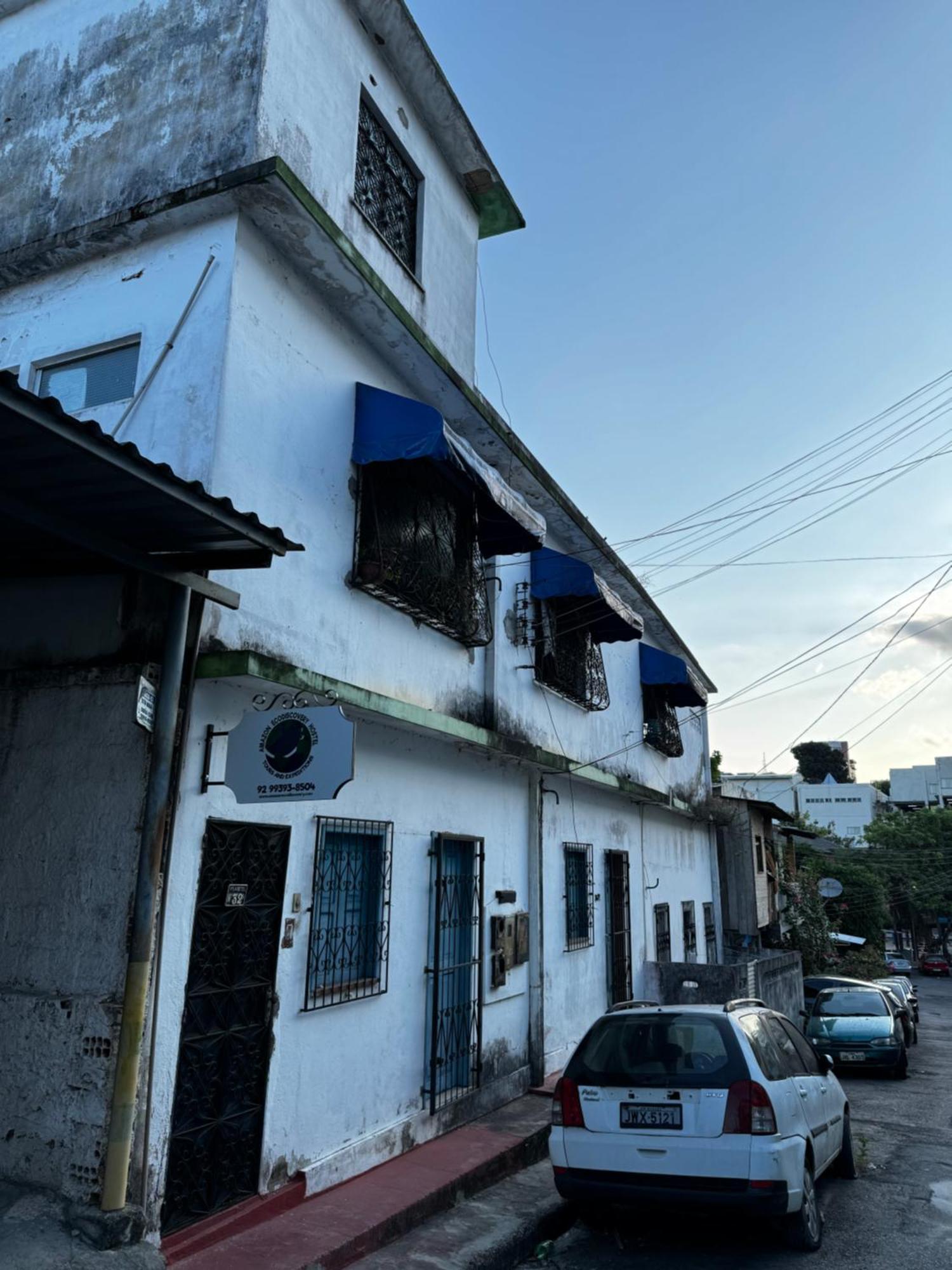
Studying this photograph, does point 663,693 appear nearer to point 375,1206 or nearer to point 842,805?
point 375,1206

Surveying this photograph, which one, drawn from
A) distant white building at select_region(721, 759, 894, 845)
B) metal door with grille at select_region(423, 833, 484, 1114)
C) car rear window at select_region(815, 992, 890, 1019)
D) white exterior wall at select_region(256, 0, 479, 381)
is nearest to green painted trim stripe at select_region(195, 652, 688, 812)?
metal door with grille at select_region(423, 833, 484, 1114)

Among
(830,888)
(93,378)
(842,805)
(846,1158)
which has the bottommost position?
(846,1158)

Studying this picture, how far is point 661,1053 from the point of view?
582 cm

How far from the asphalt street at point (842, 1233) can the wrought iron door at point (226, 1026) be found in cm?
211

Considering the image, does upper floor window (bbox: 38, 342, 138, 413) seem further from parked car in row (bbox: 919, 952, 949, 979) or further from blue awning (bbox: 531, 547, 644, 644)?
parked car in row (bbox: 919, 952, 949, 979)

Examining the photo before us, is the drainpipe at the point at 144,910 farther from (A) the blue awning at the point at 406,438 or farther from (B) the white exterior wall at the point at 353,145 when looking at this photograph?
(B) the white exterior wall at the point at 353,145

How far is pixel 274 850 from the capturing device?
5.88 m

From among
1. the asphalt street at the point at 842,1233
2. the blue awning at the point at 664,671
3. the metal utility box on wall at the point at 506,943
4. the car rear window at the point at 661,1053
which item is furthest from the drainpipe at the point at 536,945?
the blue awning at the point at 664,671

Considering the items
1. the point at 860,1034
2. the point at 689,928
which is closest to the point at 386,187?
the point at 860,1034

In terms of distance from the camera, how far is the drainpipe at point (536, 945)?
9.76m

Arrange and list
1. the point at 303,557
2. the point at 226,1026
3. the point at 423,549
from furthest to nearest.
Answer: the point at 423,549 → the point at 303,557 → the point at 226,1026

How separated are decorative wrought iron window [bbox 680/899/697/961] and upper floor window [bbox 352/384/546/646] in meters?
10.2

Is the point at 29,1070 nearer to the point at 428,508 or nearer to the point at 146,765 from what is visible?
the point at 146,765

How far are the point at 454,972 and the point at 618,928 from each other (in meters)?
5.74
